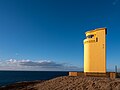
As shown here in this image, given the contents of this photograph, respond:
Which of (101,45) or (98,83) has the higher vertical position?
(101,45)

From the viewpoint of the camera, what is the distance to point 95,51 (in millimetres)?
29031

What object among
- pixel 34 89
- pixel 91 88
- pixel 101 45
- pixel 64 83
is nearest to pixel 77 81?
pixel 64 83

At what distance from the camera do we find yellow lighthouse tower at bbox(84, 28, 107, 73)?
1121 inches

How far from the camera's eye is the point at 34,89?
2411cm

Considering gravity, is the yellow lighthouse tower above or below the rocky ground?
above

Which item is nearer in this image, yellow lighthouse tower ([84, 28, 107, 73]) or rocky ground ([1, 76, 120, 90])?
rocky ground ([1, 76, 120, 90])

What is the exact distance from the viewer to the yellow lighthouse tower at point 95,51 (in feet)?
93.5

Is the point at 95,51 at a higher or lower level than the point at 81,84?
higher

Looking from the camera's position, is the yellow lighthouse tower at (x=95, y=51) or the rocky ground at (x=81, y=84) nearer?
the rocky ground at (x=81, y=84)

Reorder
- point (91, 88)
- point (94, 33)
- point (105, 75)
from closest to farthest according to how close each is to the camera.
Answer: point (91, 88), point (105, 75), point (94, 33)

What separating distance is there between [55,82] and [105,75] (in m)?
7.37

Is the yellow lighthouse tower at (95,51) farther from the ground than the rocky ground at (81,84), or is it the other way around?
the yellow lighthouse tower at (95,51)

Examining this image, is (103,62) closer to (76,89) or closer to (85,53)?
(85,53)

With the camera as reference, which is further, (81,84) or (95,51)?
(95,51)
